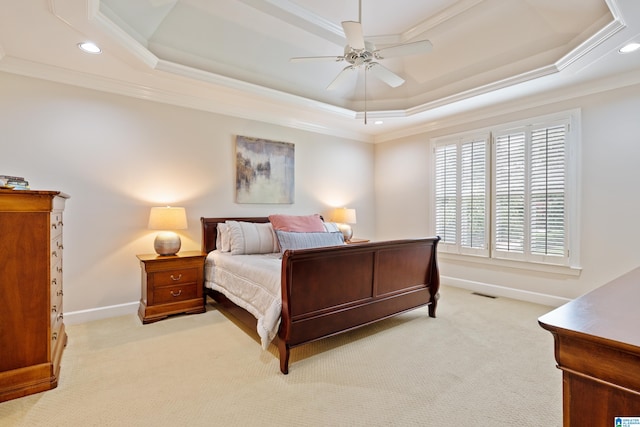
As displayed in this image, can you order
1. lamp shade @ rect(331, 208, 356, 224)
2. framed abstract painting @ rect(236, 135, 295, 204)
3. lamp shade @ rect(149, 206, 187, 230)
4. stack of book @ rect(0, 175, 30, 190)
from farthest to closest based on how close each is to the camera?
lamp shade @ rect(331, 208, 356, 224) → framed abstract painting @ rect(236, 135, 295, 204) → lamp shade @ rect(149, 206, 187, 230) → stack of book @ rect(0, 175, 30, 190)

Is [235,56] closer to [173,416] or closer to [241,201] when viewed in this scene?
[241,201]

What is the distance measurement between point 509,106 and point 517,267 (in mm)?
2164

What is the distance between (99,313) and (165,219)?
125 cm

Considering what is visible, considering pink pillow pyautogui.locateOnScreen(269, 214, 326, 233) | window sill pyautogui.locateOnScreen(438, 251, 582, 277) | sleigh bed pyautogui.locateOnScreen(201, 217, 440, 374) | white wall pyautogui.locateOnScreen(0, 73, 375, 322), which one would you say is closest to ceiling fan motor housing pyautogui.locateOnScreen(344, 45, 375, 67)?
sleigh bed pyautogui.locateOnScreen(201, 217, 440, 374)

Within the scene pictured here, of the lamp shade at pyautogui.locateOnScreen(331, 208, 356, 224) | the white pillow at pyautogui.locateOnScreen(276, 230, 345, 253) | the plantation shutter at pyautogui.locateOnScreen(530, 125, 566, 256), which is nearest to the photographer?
the white pillow at pyautogui.locateOnScreen(276, 230, 345, 253)

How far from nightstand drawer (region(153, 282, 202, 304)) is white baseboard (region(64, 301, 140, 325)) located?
21.5 inches

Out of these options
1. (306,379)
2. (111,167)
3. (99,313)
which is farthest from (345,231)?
(99,313)

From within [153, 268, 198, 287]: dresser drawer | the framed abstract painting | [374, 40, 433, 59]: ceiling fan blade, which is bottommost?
[153, 268, 198, 287]: dresser drawer

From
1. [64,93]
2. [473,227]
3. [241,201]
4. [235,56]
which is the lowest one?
[473,227]

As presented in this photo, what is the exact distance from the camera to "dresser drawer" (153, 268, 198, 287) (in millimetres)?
3344

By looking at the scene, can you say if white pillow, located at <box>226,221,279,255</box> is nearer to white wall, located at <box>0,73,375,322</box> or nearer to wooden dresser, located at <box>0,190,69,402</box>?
white wall, located at <box>0,73,375,322</box>

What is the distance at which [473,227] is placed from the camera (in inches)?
182

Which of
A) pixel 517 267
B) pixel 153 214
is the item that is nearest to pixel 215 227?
pixel 153 214

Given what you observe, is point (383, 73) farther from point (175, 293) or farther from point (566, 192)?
point (175, 293)
